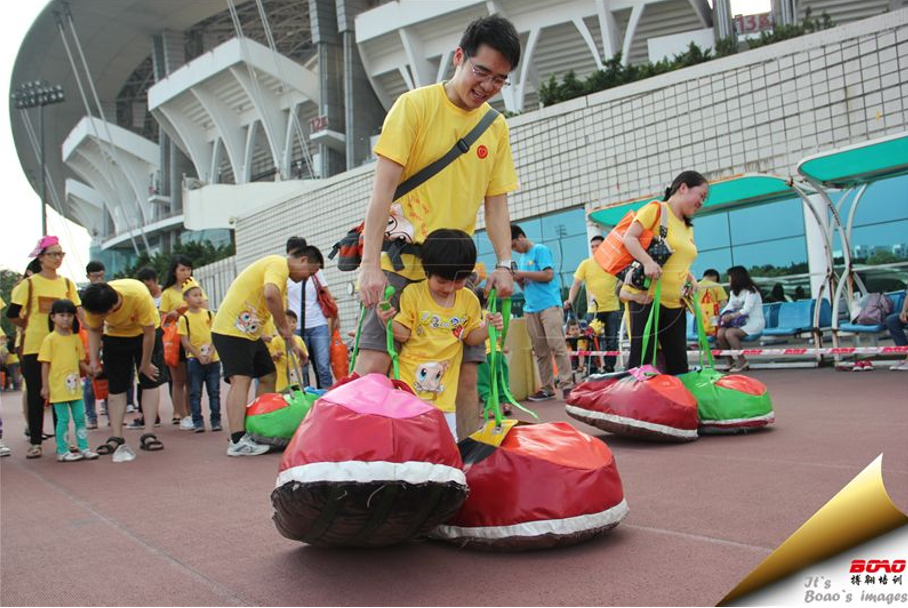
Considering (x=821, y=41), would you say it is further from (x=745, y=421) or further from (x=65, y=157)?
(x=65, y=157)

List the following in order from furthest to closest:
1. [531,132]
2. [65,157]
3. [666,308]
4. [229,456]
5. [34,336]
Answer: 1. [65,157]
2. [531,132]
3. [34,336]
4. [229,456]
5. [666,308]

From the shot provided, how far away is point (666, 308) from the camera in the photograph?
18.0 ft

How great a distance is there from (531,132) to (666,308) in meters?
11.8

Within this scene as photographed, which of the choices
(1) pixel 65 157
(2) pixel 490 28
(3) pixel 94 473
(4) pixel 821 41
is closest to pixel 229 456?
(3) pixel 94 473

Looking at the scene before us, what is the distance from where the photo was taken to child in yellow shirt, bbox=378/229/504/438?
315cm

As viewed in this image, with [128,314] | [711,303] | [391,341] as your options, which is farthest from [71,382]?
[711,303]

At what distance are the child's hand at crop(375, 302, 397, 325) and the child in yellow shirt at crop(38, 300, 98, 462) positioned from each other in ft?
14.0

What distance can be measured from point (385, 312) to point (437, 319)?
10.1 inches

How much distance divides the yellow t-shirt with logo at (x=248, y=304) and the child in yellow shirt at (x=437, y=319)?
9.50ft

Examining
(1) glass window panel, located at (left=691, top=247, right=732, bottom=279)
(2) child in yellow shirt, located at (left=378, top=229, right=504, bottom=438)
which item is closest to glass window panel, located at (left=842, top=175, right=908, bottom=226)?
(1) glass window panel, located at (left=691, top=247, right=732, bottom=279)

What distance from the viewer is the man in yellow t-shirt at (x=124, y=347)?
20.2ft

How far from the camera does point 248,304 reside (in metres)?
5.98

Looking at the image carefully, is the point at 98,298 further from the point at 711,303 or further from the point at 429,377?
the point at 711,303

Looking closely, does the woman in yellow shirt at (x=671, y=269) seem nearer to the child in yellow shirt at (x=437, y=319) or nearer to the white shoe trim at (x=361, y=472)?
the child in yellow shirt at (x=437, y=319)
